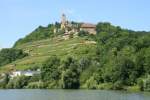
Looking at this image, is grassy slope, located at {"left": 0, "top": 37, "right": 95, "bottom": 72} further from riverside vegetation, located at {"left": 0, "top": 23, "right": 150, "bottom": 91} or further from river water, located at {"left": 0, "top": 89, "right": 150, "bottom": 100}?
river water, located at {"left": 0, "top": 89, "right": 150, "bottom": 100}

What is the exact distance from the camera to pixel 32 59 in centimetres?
16575

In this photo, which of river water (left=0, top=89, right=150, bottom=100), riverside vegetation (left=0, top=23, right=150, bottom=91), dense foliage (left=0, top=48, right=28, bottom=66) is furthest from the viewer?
dense foliage (left=0, top=48, right=28, bottom=66)

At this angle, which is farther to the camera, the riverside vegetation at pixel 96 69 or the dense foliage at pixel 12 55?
the dense foliage at pixel 12 55

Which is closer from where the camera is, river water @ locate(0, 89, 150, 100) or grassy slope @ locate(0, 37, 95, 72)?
river water @ locate(0, 89, 150, 100)

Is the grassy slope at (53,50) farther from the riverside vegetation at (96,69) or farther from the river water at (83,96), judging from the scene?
the river water at (83,96)

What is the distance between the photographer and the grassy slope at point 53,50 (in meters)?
Answer: 152

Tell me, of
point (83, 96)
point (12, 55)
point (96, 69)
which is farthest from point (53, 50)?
point (83, 96)

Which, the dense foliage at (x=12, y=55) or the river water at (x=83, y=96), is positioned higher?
the dense foliage at (x=12, y=55)

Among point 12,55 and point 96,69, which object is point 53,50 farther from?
point 96,69

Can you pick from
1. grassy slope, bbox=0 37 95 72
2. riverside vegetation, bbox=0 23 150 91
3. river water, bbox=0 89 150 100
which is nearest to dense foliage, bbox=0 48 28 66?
grassy slope, bbox=0 37 95 72

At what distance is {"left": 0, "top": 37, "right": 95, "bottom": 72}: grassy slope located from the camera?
498 feet

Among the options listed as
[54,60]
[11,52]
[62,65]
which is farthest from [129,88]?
[11,52]

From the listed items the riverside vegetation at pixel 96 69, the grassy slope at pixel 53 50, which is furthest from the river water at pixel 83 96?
the grassy slope at pixel 53 50

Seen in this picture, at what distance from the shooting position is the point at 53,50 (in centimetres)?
17400
